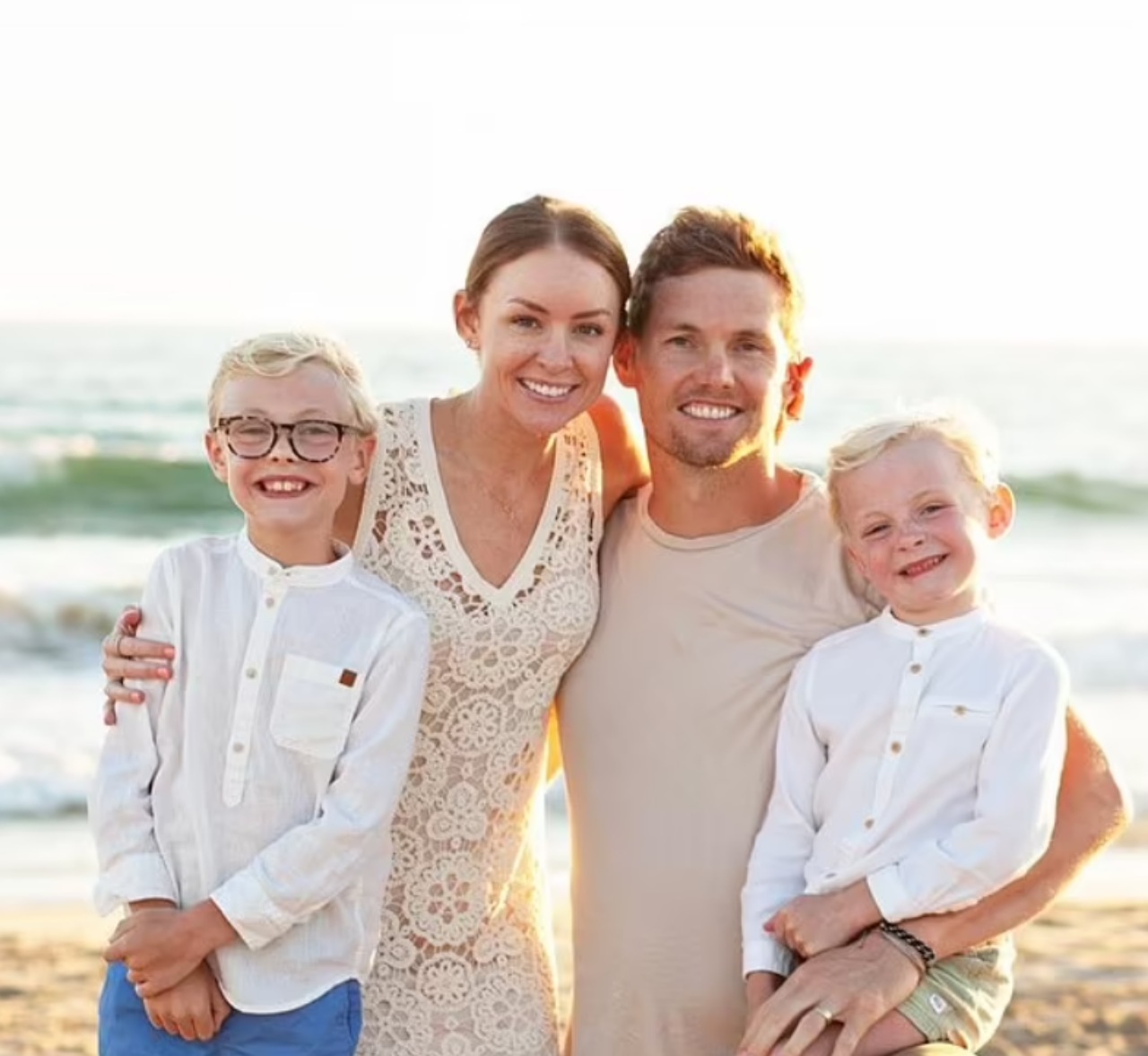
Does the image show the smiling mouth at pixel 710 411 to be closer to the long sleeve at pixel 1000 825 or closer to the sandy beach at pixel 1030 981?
the long sleeve at pixel 1000 825

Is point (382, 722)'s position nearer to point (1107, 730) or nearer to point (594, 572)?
point (594, 572)

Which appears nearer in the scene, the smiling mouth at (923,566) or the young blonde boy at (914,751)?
the young blonde boy at (914,751)

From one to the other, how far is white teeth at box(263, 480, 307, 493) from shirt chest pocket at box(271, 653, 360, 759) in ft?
0.94

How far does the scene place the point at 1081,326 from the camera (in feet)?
137

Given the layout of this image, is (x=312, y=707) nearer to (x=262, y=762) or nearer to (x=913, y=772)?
(x=262, y=762)

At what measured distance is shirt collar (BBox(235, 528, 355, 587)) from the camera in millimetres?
3510

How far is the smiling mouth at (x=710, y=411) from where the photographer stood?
3865 mm

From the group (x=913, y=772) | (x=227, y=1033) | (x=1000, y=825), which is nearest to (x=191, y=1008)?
(x=227, y=1033)

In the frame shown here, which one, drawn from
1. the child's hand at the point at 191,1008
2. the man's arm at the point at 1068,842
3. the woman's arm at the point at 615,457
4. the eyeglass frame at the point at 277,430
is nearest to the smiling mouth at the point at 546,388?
the woman's arm at the point at 615,457

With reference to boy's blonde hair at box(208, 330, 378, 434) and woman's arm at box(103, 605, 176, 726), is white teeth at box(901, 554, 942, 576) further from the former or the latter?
woman's arm at box(103, 605, 176, 726)

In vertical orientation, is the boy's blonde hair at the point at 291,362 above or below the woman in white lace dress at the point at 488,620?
above

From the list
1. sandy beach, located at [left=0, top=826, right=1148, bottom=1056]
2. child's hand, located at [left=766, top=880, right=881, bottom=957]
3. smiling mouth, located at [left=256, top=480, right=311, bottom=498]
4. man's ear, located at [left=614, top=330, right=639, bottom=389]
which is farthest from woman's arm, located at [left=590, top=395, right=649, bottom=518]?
sandy beach, located at [left=0, top=826, right=1148, bottom=1056]

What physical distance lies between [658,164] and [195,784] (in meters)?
27.2

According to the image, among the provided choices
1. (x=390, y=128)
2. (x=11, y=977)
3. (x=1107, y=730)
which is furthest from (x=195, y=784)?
(x=390, y=128)
